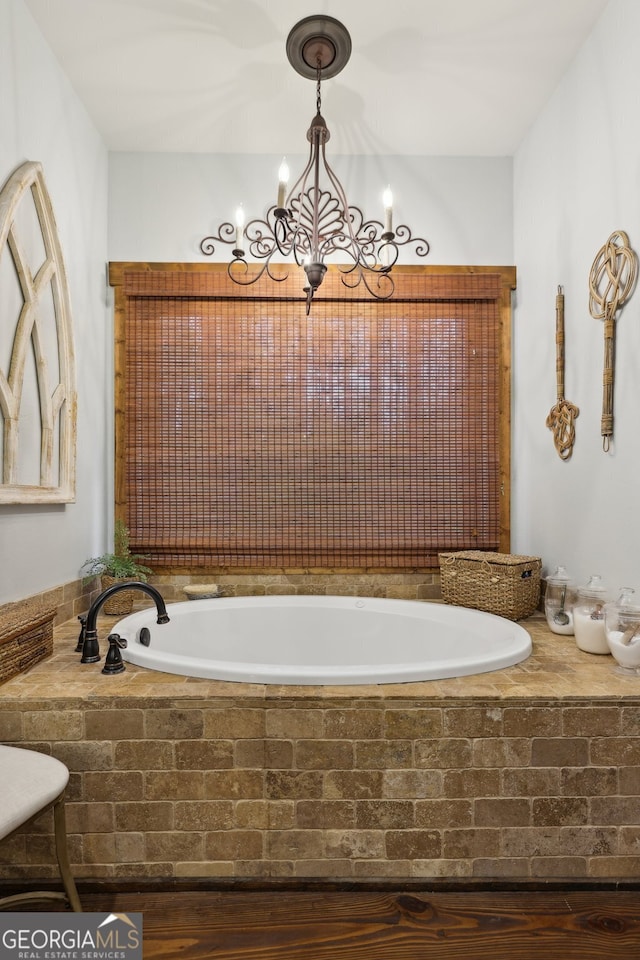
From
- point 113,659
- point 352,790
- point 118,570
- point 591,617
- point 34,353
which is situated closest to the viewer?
point 352,790

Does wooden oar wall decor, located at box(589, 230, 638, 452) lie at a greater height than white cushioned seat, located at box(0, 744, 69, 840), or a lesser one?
greater

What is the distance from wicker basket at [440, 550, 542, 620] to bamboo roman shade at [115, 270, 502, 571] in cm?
26

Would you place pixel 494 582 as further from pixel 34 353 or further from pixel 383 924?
pixel 34 353

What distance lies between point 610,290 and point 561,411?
1.74 feet

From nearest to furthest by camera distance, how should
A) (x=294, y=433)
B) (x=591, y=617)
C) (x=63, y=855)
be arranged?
1. (x=63, y=855)
2. (x=591, y=617)
3. (x=294, y=433)

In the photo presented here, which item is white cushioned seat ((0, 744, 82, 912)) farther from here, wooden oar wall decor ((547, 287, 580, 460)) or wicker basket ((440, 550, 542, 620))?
wooden oar wall decor ((547, 287, 580, 460))

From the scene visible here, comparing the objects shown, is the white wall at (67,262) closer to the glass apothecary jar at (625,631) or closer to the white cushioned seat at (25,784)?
the white cushioned seat at (25,784)

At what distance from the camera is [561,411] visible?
92.8 inches

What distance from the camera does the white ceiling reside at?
1.96 m

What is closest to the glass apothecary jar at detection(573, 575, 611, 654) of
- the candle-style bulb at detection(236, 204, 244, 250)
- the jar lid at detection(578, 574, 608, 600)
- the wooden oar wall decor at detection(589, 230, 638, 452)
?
the jar lid at detection(578, 574, 608, 600)

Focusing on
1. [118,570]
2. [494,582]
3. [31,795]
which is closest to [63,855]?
[31,795]

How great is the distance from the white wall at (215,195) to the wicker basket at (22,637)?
1.80 metres

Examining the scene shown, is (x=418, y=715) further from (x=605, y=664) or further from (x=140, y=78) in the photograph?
(x=140, y=78)

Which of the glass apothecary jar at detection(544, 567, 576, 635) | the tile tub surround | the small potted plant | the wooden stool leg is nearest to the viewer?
the wooden stool leg
